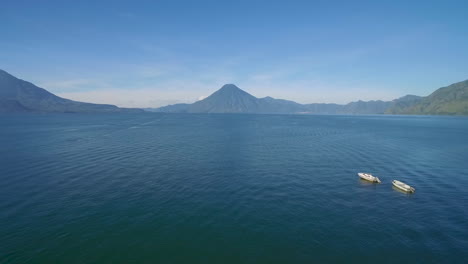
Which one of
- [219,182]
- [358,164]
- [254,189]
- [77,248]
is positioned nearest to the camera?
[77,248]

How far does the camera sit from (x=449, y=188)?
50219mm

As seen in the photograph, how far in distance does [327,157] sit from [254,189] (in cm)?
4209

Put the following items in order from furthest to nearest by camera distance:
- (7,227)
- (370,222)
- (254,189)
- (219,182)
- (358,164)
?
(358,164) → (219,182) → (254,189) → (370,222) → (7,227)

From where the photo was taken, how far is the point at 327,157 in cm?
7825

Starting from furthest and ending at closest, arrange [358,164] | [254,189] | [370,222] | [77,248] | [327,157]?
[327,157], [358,164], [254,189], [370,222], [77,248]

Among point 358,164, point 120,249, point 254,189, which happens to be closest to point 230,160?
point 254,189

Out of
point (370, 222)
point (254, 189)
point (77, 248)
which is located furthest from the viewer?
point (254, 189)

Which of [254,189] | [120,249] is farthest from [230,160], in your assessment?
[120,249]

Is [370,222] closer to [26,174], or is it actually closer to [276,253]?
[276,253]

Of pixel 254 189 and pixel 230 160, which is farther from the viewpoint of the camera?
pixel 230 160

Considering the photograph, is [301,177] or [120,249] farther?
[301,177]

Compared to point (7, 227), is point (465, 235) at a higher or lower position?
lower

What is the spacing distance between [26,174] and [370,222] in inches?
3026

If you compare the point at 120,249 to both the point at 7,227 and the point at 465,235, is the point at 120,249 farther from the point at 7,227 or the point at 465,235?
the point at 465,235
